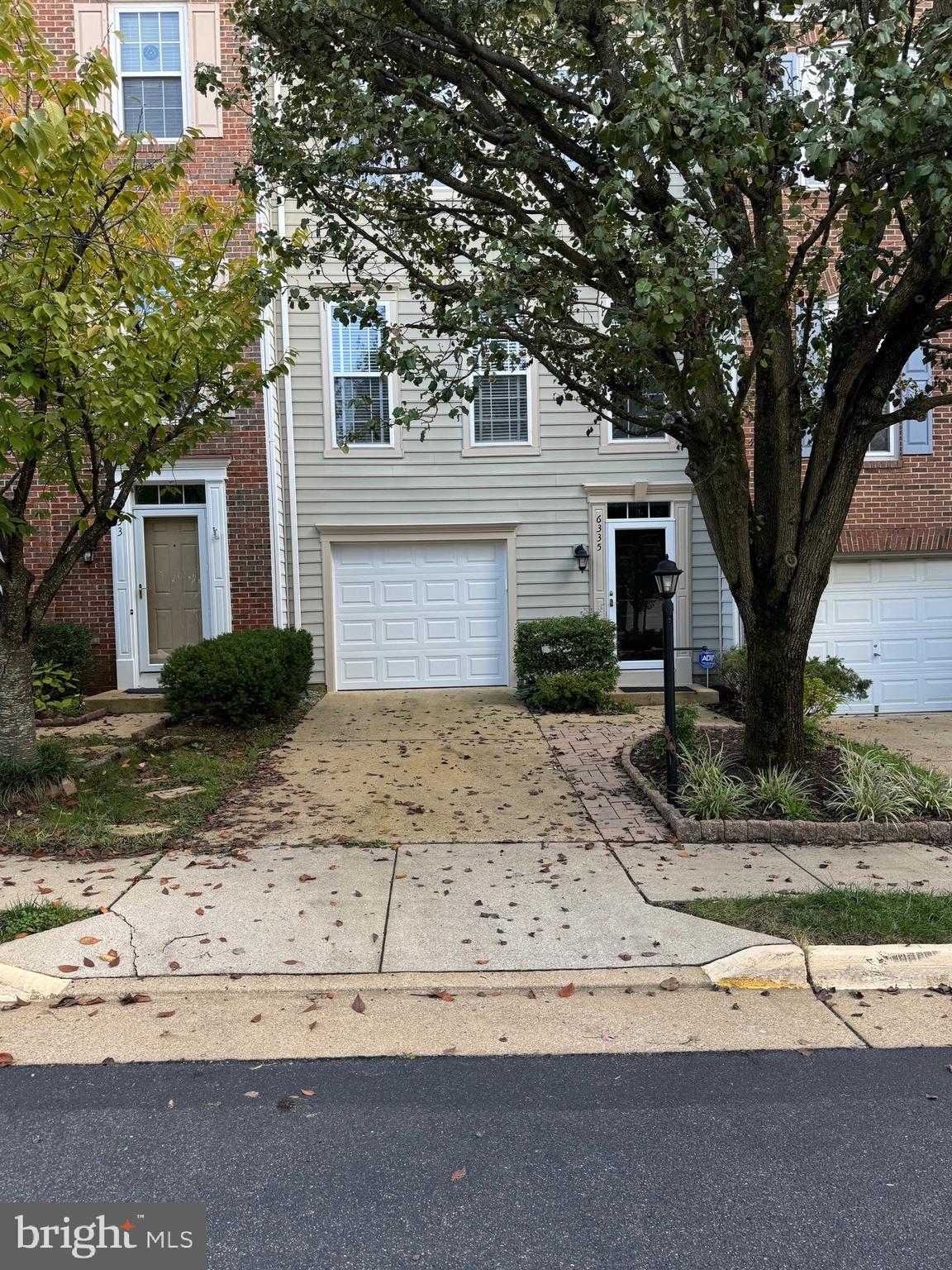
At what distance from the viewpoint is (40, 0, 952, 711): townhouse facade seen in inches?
442

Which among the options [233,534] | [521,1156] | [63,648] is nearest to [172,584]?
[233,534]

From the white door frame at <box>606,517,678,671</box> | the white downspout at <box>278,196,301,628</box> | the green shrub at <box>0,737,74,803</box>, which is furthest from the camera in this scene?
the white door frame at <box>606,517,678,671</box>

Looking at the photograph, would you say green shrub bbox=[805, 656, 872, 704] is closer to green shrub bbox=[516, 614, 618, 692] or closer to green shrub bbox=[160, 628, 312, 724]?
green shrub bbox=[516, 614, 618, 692]

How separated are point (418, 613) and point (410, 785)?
5.16 m

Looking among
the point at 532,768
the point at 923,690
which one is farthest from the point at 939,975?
the point at 923,690

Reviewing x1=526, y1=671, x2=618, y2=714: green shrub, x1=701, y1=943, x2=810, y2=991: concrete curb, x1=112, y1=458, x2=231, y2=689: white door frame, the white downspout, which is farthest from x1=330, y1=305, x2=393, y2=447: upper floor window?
x1=701, y1=943, x2=810, y2=991: concrete curb

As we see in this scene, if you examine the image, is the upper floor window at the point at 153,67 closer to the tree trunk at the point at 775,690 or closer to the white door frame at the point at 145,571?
the white door frame at the point at 145,571

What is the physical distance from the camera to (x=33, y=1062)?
3480 mm

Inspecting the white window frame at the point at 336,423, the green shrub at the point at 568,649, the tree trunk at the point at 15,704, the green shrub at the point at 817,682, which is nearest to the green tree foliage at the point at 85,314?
the tree trunk at the point at 15,704

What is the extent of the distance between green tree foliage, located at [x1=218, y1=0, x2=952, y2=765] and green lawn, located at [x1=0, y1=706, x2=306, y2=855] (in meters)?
3.51

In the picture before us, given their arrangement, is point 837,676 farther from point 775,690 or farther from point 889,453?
point 775,690

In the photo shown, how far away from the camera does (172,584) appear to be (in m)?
11.5

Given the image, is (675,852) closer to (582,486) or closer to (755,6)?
(755,6)

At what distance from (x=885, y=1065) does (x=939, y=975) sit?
3.17ft
